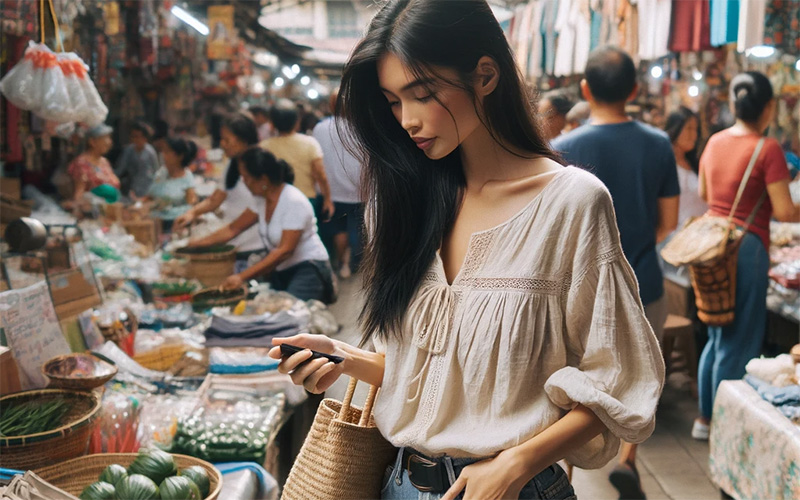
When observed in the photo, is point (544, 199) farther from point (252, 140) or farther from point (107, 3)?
point (107, 3)

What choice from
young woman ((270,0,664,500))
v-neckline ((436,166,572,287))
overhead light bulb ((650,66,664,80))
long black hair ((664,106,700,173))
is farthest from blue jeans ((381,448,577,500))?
overhead light bulb ((650,66,664,80))

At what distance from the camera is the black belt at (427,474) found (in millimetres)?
1437

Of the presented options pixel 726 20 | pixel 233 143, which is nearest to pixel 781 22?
pixel 726 20

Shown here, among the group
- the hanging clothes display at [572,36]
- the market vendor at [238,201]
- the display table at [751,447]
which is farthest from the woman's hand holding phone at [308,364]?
the hanging clothes display at [572,36]

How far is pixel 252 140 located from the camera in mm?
6258

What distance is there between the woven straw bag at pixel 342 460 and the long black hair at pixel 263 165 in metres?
3.56

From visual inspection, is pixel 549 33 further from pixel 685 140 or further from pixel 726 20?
pixel 726 20

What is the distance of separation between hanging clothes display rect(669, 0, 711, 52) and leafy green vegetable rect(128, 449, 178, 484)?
4807 mm

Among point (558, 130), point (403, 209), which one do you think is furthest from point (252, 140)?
point (403, 209)

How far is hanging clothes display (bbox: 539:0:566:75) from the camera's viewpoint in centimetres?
832

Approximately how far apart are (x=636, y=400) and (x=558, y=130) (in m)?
3.99

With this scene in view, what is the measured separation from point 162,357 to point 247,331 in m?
0.47

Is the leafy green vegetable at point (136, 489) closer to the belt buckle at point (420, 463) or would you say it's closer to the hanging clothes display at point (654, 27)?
the belt buckle at point (420, 463)

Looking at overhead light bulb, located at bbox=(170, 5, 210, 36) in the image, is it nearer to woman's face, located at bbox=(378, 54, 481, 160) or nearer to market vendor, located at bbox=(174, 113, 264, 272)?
market vendor, located at bbox=(174, 113, 264, 272)
